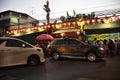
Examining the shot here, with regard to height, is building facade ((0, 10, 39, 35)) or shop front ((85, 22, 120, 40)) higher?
building facade ((0, 10, 39, 35))

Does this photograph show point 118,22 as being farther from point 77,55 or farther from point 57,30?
point 77,55

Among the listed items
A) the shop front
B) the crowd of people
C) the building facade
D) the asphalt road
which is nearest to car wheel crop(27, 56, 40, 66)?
the asphalt road

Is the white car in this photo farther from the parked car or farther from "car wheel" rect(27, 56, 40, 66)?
the parked car

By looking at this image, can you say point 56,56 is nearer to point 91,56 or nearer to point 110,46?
point 91,56

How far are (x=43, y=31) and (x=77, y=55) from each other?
11808 millimetres

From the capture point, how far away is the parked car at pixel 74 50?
1241 cm

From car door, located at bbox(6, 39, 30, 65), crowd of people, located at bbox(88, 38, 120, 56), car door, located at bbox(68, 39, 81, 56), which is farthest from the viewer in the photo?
crowd of people, located at bbox(88, 38, 120, 56)

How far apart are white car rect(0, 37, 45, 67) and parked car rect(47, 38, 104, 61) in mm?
3043

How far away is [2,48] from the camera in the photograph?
362 inches

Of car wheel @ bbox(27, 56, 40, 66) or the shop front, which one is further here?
the shop front

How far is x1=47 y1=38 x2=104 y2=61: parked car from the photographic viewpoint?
1241 cm

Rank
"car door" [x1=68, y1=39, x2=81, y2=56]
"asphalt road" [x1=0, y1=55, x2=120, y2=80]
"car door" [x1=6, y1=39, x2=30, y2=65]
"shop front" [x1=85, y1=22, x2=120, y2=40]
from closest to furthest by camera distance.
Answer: "asphalt road" [x1=0, y1=55, x2=120, y2=80], "car door" [x1=6, y1=39, x2=30, y2=65], "car door" [x1=68, y1=39, x2=81, y2=56], "shop front" [x1=85, y1=22, x2=120, y2=40]

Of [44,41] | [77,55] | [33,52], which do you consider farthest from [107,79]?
[44,41]

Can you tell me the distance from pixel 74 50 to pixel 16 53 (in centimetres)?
479
